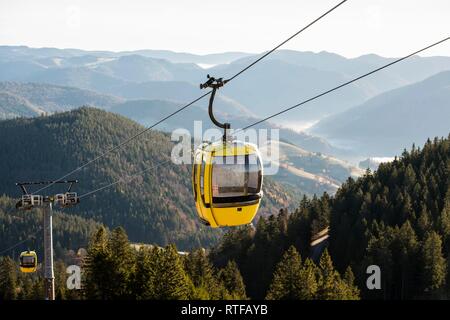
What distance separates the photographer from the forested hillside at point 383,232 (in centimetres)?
9344

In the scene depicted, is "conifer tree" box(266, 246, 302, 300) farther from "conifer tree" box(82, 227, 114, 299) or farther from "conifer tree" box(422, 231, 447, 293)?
"conifer tree" box(422, 231, 447, 293)

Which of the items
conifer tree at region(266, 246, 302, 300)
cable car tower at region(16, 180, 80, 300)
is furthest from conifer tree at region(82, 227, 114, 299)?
conifer tree at region(266, 246, 302, 300)

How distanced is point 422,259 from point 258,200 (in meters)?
73.0

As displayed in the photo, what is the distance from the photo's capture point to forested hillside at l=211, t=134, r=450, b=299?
93438 mm

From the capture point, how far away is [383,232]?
10300 cm

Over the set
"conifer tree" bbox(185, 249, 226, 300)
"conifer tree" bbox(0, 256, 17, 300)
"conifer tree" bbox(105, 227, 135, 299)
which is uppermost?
"conifer tree" bbox(105, 227, 135, 299)

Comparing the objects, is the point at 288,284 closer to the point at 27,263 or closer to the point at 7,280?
the point at 27,263

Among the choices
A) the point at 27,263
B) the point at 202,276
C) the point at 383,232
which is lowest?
the point at 202,276

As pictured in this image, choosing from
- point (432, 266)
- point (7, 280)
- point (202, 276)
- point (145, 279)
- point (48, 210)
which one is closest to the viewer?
A: point (48, 210)

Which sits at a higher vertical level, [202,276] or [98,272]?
[98,272]

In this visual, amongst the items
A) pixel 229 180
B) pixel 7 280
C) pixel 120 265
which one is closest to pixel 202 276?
pixel 120 265

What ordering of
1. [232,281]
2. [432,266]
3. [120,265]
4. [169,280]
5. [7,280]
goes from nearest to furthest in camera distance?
[169,280] < [120,265] < [232,281] < [432,266] < [7,280]

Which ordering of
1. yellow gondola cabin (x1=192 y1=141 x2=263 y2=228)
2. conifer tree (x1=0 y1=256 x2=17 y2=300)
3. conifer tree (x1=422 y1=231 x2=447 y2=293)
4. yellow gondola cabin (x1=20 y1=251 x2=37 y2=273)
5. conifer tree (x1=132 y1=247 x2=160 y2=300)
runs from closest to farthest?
yellow gondola cabin (x1=192 y1=141 x2=263 y2=228)
yellow gondola cabin (x1=20 y1=251 x2=37 y2=273)
conifer tree (x1=132 y1=247 x2=160 y2=300)
conifer tree (x1=422 y1=231 x2=447 y2=293)
conifer tree (x1=0 y1=256 x2=17 y2=300)
